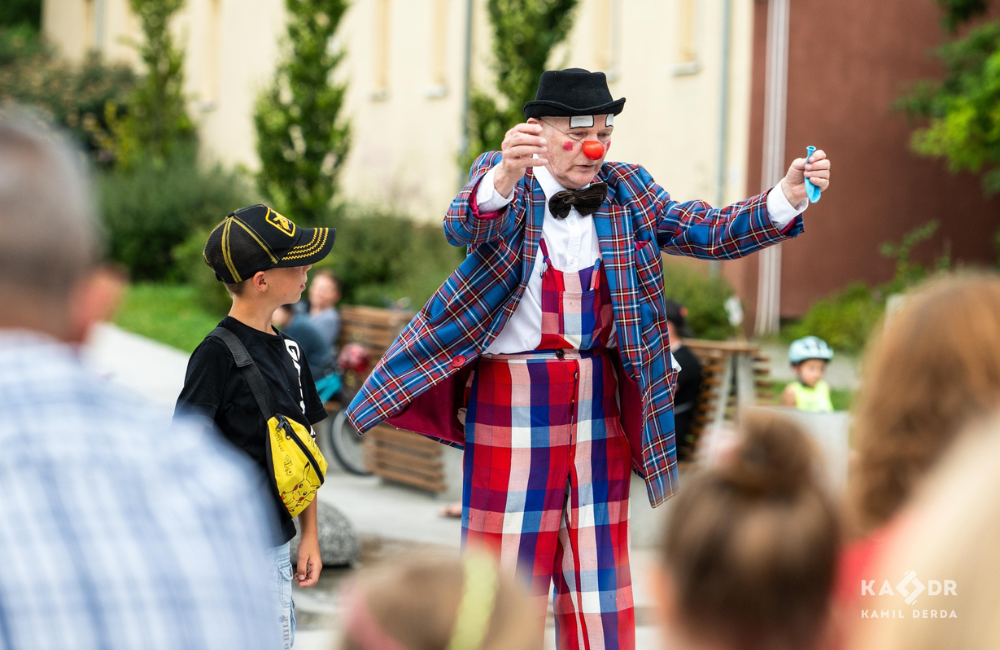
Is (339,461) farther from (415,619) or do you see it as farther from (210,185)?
(210,185)

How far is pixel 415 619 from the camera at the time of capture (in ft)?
4.79

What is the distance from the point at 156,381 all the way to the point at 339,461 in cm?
441

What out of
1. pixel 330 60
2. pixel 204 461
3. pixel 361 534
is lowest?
pixel 361 534

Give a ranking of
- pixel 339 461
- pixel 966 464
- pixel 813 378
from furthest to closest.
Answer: pixel 339 461, pixel 813 378, pixel 966 464

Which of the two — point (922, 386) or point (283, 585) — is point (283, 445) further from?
point (922, 386)

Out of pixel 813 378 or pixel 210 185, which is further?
pixel 210 185

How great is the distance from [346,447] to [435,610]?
784cm

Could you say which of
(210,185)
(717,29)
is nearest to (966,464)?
(717,29)

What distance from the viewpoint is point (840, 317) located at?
14.8 meters

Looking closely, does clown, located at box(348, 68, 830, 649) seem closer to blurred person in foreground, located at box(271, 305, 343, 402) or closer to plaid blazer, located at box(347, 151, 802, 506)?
plaid blazer, located at box(347, 151, 802, 506)

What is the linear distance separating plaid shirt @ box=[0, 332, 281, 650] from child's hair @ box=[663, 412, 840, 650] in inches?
23.7

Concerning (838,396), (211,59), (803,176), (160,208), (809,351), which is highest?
(211,59)

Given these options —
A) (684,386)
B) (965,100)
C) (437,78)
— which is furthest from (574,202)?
(437,78)

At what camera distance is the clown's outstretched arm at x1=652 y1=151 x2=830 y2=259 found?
141 inches
